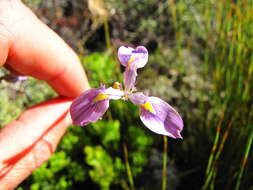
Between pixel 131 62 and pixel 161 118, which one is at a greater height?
pixel 131 62

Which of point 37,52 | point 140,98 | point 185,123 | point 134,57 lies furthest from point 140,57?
point 185,123

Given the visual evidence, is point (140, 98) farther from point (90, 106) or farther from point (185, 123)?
point (185, 123)

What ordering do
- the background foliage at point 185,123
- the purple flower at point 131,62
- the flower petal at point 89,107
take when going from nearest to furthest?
1. the flower petal at point 89,107
2. the purple flower at point 131,62
3. the background foliage at point 185,123

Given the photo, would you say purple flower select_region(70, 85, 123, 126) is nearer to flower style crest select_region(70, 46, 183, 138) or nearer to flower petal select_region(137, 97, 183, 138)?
flower style crest select_region(70, 46, 183, 138)

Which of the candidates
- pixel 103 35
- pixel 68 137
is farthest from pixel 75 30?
pixel 68 137

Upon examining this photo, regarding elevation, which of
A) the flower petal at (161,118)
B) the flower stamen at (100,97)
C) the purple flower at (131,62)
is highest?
the purple flower at (131,62)

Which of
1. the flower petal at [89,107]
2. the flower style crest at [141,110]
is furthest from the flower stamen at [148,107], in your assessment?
the flower petal at [89,107]

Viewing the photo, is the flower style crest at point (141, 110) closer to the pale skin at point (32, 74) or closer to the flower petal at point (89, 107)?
the flower petal at point (89, 107)

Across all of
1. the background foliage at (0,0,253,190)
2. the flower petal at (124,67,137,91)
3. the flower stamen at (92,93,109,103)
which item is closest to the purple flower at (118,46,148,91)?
the flower petal at (124,67,137,91)
